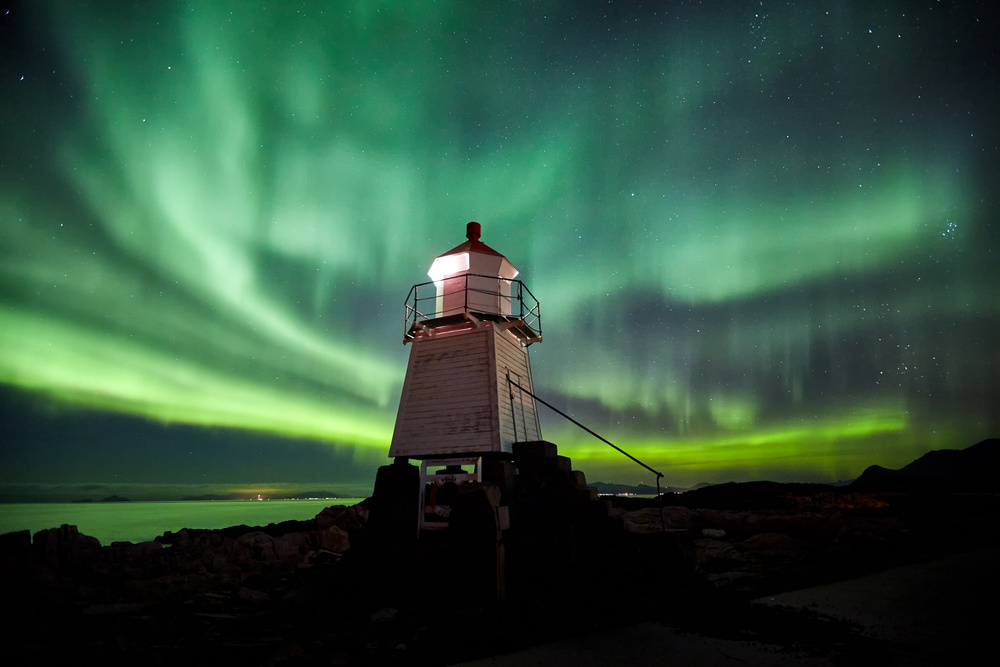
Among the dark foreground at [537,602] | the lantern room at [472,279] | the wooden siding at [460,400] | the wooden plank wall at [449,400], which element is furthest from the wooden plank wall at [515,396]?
the dark foreground at [537,602]

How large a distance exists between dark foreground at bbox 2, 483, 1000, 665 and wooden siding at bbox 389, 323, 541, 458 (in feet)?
9.18

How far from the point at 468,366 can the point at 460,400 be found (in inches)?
45.6

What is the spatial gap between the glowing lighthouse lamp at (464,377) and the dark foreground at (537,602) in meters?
2.25

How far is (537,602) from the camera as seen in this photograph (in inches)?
345

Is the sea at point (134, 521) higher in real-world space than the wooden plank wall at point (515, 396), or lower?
lower

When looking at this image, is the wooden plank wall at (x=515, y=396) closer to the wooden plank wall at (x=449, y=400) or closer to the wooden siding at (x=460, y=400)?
the wooden siding at (x=460, y=400)

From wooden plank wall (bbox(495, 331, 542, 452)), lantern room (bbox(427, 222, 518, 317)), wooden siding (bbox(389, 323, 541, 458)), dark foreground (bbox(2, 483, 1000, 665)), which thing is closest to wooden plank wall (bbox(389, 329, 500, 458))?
wooden siding (bbox(389, 323, 541, 458))

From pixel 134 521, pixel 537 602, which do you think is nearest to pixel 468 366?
pixel 537 602

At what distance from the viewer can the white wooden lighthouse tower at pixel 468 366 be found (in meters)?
14.0

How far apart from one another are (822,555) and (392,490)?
1382 cm

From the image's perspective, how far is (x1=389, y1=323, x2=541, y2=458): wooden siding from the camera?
13.8 metres

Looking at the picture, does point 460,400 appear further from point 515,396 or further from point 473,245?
point 473,245

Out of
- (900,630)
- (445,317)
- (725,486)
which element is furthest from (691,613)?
(725,486)

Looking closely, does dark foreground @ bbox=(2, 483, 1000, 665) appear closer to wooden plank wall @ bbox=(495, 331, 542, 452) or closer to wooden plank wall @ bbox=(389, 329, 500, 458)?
wooden plank wall @ bbox=(389, 329, 500, 458)
